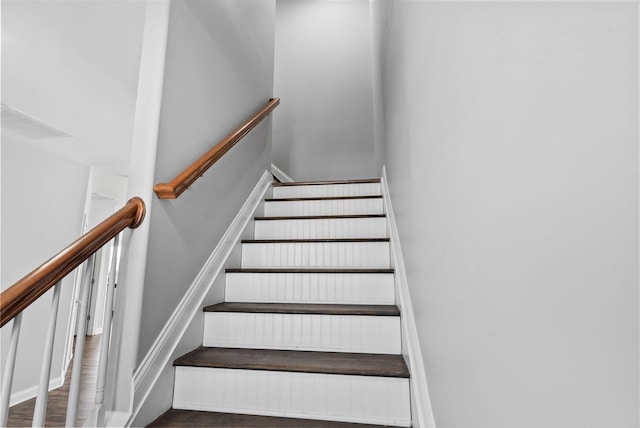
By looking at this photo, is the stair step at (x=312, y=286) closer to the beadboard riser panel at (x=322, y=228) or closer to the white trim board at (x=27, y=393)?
the beadboard riser panel at (x=322, y=228)

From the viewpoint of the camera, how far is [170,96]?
145cm

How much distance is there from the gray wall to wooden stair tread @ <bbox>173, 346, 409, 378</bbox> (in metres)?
0.26

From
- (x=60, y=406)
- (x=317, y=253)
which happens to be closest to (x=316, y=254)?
(x=317, y=253)

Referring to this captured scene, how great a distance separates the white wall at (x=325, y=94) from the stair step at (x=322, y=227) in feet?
6.73

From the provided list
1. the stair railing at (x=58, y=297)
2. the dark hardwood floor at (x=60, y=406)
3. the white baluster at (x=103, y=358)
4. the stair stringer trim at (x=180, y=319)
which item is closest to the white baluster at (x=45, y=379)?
the stair railing at (x=58, y=297)

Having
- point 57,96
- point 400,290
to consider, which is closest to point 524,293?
point 400,290

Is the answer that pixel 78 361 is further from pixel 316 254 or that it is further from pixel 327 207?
pixel 327 207

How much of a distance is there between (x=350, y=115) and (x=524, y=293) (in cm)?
429

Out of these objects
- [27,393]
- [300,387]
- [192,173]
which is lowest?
[27,393]

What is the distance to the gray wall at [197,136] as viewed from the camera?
1.38 metres

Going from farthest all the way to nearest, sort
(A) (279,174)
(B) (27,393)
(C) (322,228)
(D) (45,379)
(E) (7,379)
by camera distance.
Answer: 1. (A) (279,174)
2. (B) (27,393)
3. (C) (322,228)
4. (D) (45,379)
5. (E) (7,379)

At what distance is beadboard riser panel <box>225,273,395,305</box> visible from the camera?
178 cm

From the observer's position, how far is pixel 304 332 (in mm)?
1586

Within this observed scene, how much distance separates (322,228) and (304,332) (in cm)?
90
